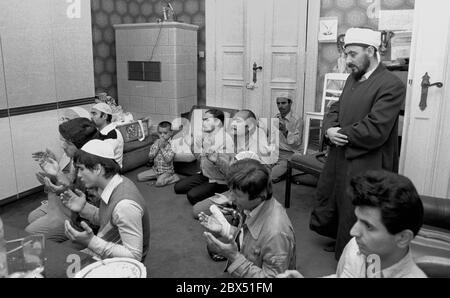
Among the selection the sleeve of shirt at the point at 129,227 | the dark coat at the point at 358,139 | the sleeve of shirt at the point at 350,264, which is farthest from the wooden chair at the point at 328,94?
the sleeve of shirt at the point at 350,264

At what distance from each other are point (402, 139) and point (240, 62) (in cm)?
253

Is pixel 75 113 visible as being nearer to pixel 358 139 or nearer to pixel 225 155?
pixel 225 155

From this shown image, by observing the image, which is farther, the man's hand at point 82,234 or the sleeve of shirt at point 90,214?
the sleeve of shirt at point 90,214

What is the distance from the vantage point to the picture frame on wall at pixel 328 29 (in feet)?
15.1

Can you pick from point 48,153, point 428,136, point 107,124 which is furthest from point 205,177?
point 428,136

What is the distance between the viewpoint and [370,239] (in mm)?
1146

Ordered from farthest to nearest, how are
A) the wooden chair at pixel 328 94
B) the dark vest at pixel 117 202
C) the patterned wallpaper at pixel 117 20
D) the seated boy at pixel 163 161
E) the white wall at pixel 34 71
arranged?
the patterned wallpaper at pixel 117 20, the wooden chair at pixel 328 94, the seated boy at pixel 163 161, the white wall at pixel 34 71, the dark vest at pixel 117 202

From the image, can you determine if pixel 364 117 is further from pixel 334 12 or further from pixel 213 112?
pixel 334 12

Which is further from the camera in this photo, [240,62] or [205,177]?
[240,62]

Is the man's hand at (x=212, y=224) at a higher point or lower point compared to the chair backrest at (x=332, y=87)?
lower

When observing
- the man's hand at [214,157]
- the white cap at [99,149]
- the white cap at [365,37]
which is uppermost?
the white cap at [365,37]

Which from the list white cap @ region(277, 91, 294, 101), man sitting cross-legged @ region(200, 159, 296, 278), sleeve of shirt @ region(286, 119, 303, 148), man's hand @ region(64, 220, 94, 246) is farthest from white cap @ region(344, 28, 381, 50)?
white cap @ region(277, 91, 294, 101)

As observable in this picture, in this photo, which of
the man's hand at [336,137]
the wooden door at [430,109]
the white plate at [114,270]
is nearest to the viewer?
the white plate at [114,270]

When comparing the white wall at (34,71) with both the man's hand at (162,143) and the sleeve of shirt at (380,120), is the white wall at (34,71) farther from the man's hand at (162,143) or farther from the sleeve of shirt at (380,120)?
the sleeve of shirt at (380,120)
